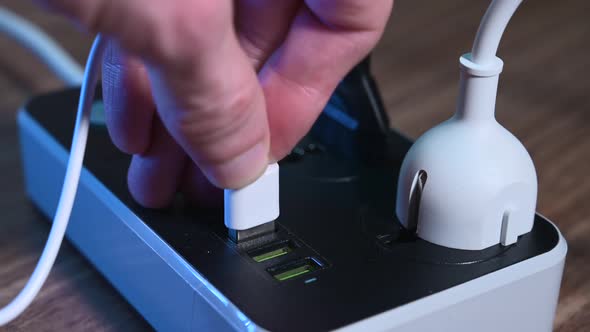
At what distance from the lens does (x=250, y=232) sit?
1.82 feet

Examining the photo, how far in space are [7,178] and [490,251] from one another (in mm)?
489

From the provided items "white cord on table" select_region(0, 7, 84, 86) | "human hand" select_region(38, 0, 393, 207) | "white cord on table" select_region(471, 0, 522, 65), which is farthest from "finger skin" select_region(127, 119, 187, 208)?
"white cord on table" select_region(0, 7, 84, 86)

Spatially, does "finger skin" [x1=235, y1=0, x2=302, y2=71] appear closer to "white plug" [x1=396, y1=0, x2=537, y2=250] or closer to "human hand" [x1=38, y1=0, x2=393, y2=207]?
"human hand" [x1=38, y1=0, x2=393, y2=207]

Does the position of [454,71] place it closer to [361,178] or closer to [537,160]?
[537,160]

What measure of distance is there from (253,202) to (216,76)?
156mm

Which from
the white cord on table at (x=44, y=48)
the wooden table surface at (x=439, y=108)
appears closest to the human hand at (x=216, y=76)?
the wooden table surface at (x=439, y=108)

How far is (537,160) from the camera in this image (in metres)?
0.83

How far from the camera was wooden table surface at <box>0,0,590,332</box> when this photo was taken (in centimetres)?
62

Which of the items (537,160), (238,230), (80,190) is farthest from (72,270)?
(537,160)

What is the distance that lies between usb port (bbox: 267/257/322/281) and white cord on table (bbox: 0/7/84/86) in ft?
1.56

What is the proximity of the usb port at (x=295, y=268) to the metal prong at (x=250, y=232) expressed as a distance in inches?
1.4

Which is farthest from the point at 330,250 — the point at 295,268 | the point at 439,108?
the point at 439,108

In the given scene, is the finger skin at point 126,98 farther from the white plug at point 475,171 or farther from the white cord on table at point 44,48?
the white cord on table at point 44,48

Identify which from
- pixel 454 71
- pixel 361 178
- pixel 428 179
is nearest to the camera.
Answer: pixel 428 179
